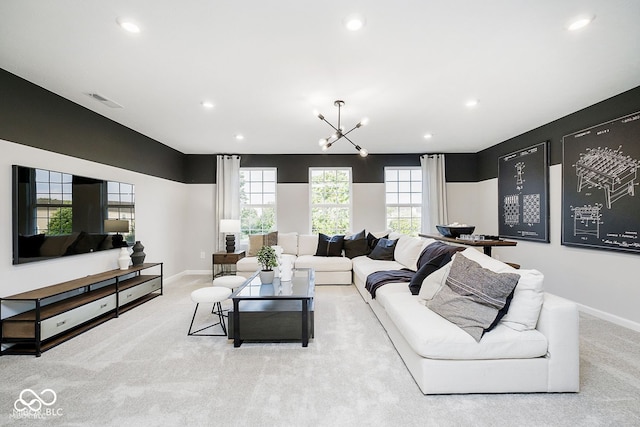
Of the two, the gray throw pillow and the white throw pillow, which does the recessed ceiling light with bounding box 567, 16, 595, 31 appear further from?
the white throw pillow

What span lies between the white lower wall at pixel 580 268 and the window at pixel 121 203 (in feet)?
20.1

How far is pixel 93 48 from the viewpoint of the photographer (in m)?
2.35

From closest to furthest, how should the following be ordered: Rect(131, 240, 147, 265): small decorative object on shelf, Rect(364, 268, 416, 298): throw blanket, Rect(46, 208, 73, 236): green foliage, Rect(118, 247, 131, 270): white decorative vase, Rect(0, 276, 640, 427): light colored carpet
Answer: Rect(0, 276, 640, 427): light colored carpet → Rect(46, 208, 73, 236): green foliage → Rect(364, 268, 416, 298): throw blanket → Rect(118, 247, 131, 270): white decorative vase → Rect(131, 240, 147, 265): small decorative object on shelf

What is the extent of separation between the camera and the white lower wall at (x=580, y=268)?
321 centimetres

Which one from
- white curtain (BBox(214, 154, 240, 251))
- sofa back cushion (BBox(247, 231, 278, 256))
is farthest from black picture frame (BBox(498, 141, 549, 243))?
white curtain (BBox(214, 154, 240, 251))

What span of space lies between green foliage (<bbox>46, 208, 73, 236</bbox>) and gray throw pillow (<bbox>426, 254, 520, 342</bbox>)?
3798mm

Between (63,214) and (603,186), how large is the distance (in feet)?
20.0

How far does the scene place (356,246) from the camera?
5.50 m

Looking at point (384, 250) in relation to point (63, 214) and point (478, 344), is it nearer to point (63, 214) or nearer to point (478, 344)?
point (478, 344)

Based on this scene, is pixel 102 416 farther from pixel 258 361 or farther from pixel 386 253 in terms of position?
pixel 386 253

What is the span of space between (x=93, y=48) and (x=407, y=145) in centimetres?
482

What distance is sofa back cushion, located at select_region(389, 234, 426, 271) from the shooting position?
4086 mm

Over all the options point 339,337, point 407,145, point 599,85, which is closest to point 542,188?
point 599,85

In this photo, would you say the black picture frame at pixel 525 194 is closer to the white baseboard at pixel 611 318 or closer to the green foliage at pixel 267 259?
the white baseboard at pixel 611 318
